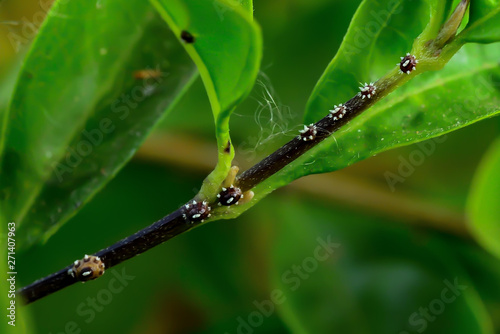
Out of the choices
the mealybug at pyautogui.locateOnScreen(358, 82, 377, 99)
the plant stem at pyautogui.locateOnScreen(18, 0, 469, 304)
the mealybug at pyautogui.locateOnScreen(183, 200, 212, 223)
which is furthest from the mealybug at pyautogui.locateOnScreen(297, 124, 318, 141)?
the mealybug at pyautogui.locateOnScreen(183, 200, 212, 223)

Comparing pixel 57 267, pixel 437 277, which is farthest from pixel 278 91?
pixel 57 267

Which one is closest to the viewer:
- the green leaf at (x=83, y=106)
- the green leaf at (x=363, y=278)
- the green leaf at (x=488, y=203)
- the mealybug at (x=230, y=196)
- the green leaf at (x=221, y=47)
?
the green leaf at (x=221, y=47)

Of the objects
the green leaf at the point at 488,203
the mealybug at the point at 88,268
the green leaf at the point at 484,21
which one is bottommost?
the green leaf at the point at 488,203

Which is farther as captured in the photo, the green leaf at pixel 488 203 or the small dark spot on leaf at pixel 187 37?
the green leaf at pixel 488 203

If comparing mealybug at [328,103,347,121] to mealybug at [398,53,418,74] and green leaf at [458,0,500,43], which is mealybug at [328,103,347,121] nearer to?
mealybug at [398,53,418,74]

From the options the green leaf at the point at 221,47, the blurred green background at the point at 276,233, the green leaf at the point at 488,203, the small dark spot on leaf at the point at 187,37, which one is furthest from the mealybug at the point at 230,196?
the blurred green background at the point at 276,233

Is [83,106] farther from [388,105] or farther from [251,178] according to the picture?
[388,105]

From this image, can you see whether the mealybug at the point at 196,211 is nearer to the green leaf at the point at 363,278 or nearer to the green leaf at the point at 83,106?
the green leaf at the point at 83,106

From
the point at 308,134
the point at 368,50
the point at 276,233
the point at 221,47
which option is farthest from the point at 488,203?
the point at 221,47
